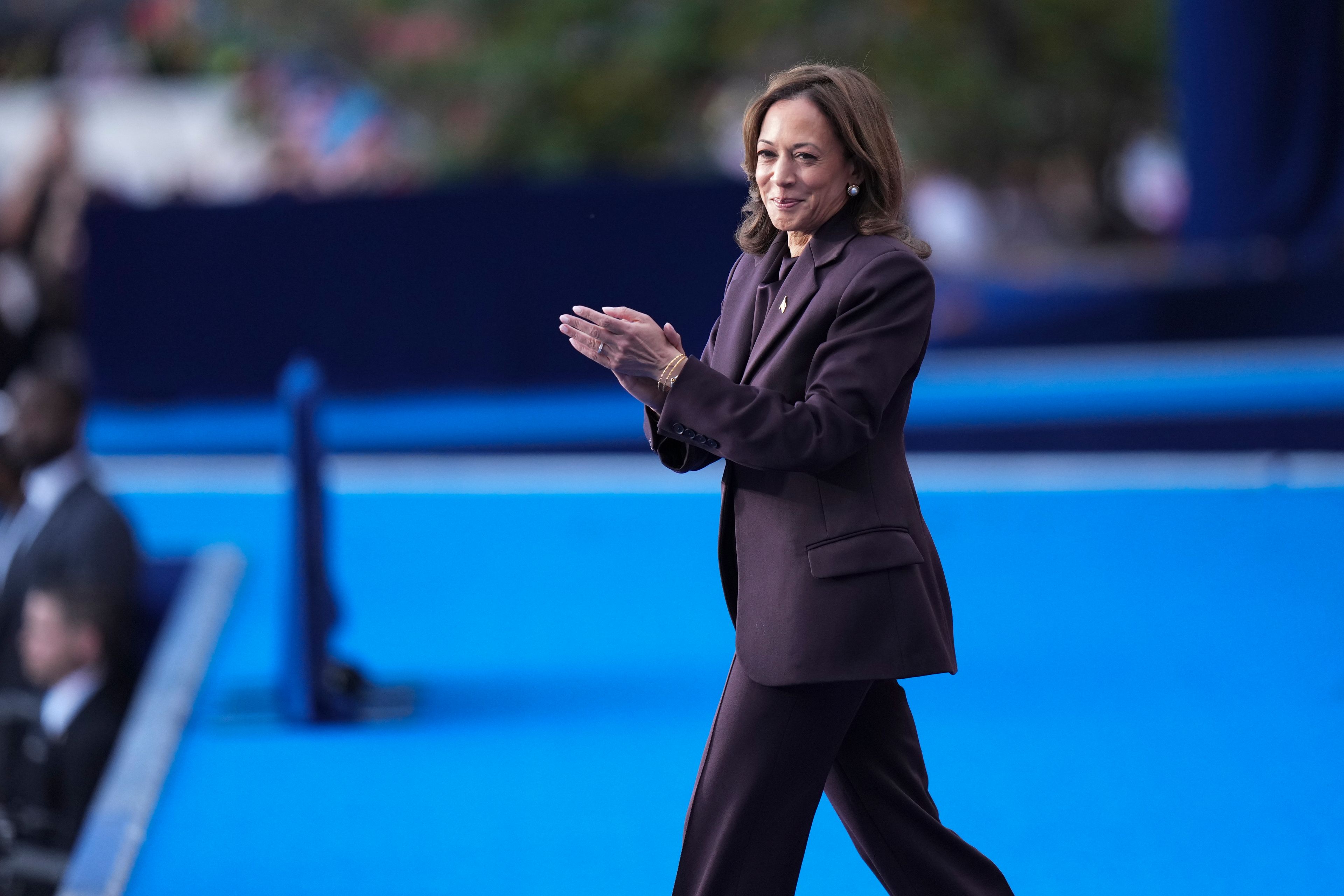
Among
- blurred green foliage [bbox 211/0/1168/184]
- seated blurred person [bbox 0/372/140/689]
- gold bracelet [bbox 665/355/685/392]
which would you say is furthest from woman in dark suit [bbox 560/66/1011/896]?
blurred green foliage [bbox 211/0/1168/184]

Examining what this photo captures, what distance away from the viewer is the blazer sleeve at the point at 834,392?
208 cm

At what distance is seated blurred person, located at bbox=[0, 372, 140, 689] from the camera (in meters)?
5.27

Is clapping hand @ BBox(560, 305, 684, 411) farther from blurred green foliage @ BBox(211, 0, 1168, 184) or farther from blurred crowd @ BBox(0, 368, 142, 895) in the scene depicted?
blurred green foliage @ BBox(211, 0, 1168, 184)

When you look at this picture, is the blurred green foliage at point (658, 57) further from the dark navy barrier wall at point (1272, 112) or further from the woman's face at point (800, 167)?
the woman's face at point (800, 167)

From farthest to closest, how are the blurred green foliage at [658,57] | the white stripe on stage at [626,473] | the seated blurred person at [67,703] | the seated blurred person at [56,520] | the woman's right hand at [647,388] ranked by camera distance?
1. the blurred green foliage at [658,57]
2. the white stripe on stage at [626,473]
3. the seated blurred person at [56,520]
4. the seated blurred person at [67,703]
5. the woman's right hand at [647,388]

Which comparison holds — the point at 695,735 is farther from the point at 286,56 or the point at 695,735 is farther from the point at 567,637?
the point at 286,56

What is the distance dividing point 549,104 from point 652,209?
878cm

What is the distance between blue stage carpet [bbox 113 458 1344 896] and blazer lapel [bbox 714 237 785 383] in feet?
4.64

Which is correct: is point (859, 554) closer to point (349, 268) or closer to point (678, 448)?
point (678, 448)

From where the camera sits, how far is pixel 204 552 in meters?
6.37

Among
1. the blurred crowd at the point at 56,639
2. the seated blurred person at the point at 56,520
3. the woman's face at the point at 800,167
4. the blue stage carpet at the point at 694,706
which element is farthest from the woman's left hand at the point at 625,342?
the seated blurred person at the point at 56,520

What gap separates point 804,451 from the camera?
2076mm

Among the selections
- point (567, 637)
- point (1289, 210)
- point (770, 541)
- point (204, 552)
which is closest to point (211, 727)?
point (567, 637)

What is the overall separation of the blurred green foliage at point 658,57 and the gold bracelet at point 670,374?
14243 mm
